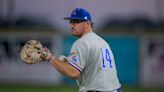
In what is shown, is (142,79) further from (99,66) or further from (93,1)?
(99,66)

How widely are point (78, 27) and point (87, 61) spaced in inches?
18.2

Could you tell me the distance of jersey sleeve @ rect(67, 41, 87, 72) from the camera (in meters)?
9.00

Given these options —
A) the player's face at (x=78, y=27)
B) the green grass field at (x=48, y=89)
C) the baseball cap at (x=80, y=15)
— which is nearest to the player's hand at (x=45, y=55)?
the player's face at (x=78, y=27)

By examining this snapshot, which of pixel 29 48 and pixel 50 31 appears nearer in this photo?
pixel 29 48

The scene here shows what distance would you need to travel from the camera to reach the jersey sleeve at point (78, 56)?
900cm

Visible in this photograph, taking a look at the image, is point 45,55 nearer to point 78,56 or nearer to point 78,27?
point 78,56

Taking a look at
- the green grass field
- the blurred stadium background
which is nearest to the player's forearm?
the green grass field

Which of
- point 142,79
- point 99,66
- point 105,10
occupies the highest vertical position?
point 99,66

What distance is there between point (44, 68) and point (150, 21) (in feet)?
12.7

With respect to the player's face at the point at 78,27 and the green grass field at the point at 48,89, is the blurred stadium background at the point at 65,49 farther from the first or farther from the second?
the player's face at the point at 78,27

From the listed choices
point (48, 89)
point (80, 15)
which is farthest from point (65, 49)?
point (80, 15)

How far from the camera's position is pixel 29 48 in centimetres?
926

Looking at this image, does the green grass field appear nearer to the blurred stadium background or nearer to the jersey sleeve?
the blurred stadium background

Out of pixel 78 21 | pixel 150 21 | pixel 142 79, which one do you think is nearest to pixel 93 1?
pixel 150 21
